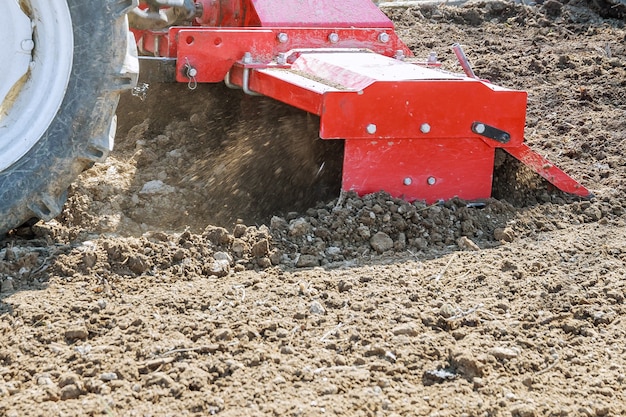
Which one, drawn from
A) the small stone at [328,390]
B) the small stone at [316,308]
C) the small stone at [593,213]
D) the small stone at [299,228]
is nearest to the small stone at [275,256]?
the small stone at [299,228]

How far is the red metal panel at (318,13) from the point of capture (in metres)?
4.44

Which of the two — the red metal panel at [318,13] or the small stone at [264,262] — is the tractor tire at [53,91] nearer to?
the small stone at [264,262]

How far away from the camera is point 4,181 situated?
10.3 feet

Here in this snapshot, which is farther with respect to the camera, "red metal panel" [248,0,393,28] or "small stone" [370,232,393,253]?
"red metal panel" [248,0,393,28]

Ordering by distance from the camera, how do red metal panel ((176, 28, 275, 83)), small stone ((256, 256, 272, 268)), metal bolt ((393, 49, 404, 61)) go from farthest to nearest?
metal bolt ((393, 49, 404, 61))
red metal panel ((176, 28, 275, 83))
small stone ((256, 256, 272, 268))

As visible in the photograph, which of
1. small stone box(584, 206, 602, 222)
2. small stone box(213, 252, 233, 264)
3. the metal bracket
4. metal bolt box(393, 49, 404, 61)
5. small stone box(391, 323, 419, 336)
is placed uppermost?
metal bolt box(393, 49, 404, 61)

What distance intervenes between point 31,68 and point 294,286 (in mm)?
1111

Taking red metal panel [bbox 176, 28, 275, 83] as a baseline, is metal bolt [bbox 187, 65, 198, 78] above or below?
below

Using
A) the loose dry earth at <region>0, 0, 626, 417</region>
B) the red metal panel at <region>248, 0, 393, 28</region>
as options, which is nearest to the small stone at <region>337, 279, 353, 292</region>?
the loose dry earth at <region>0, 0, 626, 417</region>

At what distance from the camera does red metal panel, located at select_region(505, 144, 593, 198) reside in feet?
13.2

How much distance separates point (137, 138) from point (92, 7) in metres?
1.56

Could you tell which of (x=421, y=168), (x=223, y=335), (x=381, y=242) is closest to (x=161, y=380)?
(x=223, y=335)

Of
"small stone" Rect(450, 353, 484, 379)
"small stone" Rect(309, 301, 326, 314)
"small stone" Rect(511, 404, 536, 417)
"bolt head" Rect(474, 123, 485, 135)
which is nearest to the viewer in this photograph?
"small stone" Rect(511, 404, 536, 417)

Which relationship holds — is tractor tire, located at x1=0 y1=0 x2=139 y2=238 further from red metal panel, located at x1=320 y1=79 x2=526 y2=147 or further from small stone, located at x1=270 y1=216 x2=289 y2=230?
red metal panel, located at x1=320 y1=79 x2=526 y2=147
